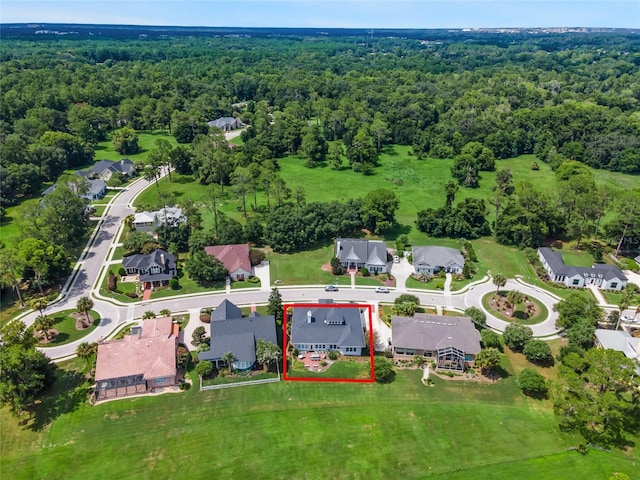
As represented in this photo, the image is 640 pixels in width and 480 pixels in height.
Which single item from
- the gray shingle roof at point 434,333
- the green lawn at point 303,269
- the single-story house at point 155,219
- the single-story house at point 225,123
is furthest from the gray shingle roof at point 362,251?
the single-story house at point 225,123

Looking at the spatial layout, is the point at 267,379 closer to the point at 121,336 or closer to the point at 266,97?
the point at 121,336

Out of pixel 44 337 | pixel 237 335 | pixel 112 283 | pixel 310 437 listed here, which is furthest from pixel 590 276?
pixel 44 337

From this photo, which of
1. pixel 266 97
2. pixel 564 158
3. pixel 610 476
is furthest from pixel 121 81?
pixel 610 476

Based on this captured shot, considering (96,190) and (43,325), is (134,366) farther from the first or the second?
(96,190)

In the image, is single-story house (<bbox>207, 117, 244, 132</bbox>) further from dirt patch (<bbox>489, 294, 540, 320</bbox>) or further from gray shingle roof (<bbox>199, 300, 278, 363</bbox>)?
dirt patch (<bbox>489, 294, 540, 320</bbox>)

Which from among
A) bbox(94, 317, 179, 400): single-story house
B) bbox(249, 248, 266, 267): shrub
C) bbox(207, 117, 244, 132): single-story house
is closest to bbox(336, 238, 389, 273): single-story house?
bbox(249, 248, 266, 267): shrub
